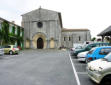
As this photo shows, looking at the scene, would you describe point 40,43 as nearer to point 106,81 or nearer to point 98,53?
point 98,53

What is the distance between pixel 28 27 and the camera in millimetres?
43562

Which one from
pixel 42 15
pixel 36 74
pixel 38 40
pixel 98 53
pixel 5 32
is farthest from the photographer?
pixel 38 40

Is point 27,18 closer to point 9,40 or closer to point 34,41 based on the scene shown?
point 34,41

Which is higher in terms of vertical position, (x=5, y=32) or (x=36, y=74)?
(x=5, y=32)

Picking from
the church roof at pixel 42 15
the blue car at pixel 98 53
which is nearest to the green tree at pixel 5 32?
the church roof at pixel 42 15

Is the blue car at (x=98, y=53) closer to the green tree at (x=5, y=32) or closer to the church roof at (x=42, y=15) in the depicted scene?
the green tree at (x=5, y=32)

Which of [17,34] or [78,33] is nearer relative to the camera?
[17,34]

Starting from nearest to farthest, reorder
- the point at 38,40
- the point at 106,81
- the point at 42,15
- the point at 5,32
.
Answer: the point at 106,81
the point at 5,32
the point at 42,15
the point at 38,40

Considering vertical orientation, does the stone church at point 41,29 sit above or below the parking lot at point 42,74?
above

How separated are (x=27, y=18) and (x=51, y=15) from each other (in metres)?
7.87

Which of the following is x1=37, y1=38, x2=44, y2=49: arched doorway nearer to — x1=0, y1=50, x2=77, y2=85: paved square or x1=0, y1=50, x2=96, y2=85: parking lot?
x1=0, y1=50, x2=77, y2=85: paved square

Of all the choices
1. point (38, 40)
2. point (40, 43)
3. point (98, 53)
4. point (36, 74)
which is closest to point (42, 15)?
point (38, 40)

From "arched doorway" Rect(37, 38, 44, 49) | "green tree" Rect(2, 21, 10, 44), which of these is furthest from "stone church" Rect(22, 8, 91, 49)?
"green tree" Rect(2, 21, 10, 44)

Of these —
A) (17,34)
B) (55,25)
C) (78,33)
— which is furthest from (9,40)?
(78,33)
